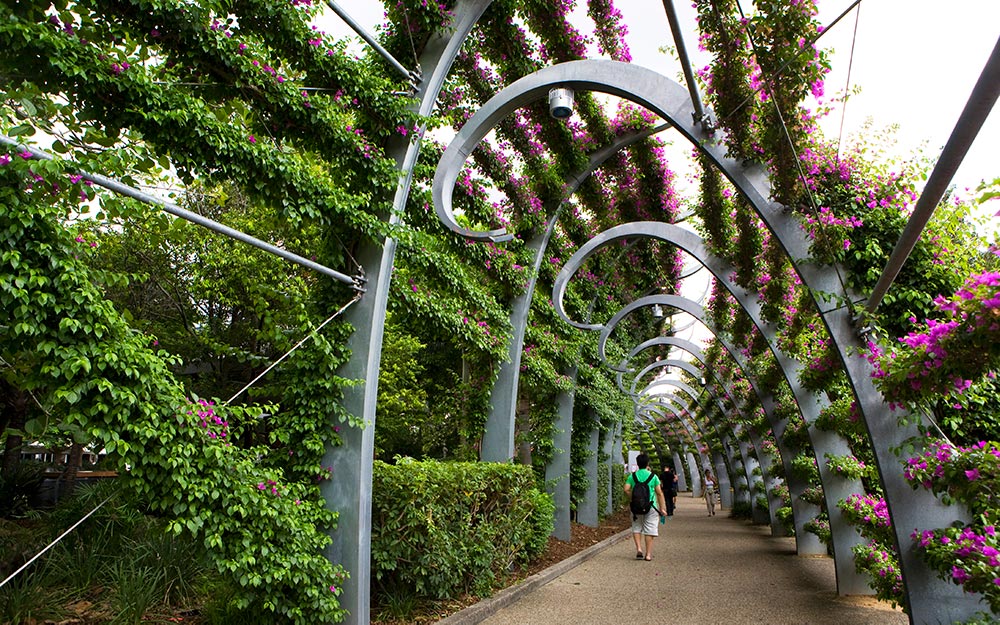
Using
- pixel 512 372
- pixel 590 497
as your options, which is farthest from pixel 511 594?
pixel 590 497

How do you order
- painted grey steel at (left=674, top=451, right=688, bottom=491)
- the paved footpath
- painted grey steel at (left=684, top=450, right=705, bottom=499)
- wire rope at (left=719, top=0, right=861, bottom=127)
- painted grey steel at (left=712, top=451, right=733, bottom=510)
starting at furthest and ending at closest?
painted grey steel at (left=674, top=451, right=688, bottom=491)
painted grey steel at (left=684, top=450, right=705, bottom=499)
painted grey steel at (left=712, top=451, right=733, bottom=510)
the paved footpath
wire rope at (left=719, top=0, right=861, bottom=127)

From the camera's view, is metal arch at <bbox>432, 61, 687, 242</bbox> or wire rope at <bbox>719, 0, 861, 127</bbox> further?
metal arch at <bbox>432, 61, 687, 242</bbox>

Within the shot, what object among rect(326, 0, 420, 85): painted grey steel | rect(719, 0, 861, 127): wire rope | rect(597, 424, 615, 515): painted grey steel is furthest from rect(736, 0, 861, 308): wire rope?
rect(597, 424, 615, 515): painted grey steel

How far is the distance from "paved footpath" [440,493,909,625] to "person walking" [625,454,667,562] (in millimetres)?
427

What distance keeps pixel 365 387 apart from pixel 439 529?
5.54ft

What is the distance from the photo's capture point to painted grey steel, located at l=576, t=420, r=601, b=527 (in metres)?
17.0

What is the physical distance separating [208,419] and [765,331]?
25.6 feet

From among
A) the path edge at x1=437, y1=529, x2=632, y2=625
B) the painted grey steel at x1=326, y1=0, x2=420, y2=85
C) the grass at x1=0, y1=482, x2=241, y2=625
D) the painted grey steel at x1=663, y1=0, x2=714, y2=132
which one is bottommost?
the path edge at x1=437, y1=529, x2=632, y2=625

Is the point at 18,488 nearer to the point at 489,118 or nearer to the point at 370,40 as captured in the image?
the point at 370,40

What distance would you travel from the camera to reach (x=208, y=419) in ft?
15.1

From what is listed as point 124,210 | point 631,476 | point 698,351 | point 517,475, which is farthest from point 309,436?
point 698,351

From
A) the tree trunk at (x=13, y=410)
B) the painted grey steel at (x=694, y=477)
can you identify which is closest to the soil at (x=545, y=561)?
the tree trunk at (x=13, y=410)

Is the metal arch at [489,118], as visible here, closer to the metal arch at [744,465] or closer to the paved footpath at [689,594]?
the paved footpath at [689,594]

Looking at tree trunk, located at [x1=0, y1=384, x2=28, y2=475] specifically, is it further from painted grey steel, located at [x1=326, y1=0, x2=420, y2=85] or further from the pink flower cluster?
painted grey steel, located at [x1=326, y1=0, x2=420, y2=85]
